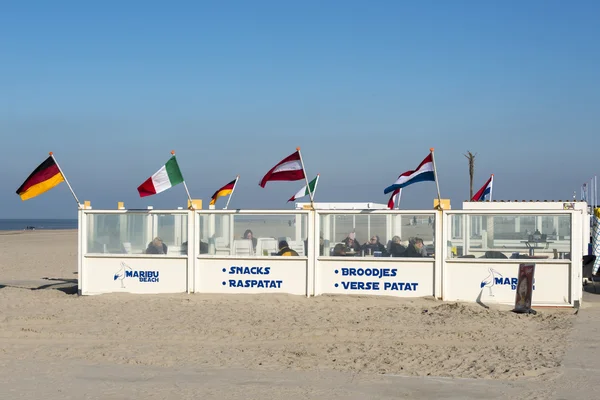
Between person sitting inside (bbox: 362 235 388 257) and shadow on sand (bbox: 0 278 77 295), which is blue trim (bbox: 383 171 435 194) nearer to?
person sitting inside (bbox: 362 235 388 257)

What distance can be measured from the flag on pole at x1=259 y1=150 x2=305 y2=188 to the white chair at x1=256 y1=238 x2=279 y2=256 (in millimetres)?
1091

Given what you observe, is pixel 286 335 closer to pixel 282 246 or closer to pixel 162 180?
pixel 282 246

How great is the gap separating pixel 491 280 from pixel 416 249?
1506 millimetres

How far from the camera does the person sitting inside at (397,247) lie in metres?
14.9

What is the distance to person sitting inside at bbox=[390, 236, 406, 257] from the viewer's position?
14883mm

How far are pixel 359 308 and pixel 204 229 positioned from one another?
376cm

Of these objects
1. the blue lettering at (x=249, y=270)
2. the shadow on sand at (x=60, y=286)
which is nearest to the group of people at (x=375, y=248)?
the blue lettering at (x=249, y=270)

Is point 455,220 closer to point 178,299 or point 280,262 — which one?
point 280,262

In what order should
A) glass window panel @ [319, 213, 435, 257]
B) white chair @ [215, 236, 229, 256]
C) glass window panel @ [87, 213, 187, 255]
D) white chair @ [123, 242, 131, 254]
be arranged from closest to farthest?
glass window panel @ [319, 213, 435, 257]
white chair @ [215, 236, 229, 256]
glass window panel @ [87, 213, 187, 255]
white chair @ [123, 242, 131, 254]

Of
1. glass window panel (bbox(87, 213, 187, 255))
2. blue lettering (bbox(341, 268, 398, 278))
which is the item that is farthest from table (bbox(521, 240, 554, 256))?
glass window panel (bbox(87, 213, 187, 255))

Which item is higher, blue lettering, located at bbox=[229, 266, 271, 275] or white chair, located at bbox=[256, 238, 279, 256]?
white chair, located at bbox=[256, 238, 279, 256]

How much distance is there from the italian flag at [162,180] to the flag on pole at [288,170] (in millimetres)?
1823

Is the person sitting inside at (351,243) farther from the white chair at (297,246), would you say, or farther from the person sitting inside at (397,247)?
the white chair at (297,246)

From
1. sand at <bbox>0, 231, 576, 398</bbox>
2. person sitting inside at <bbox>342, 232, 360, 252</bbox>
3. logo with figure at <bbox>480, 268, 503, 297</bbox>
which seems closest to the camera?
sand at <bbox>0, 231, 576, 398</bbox>
